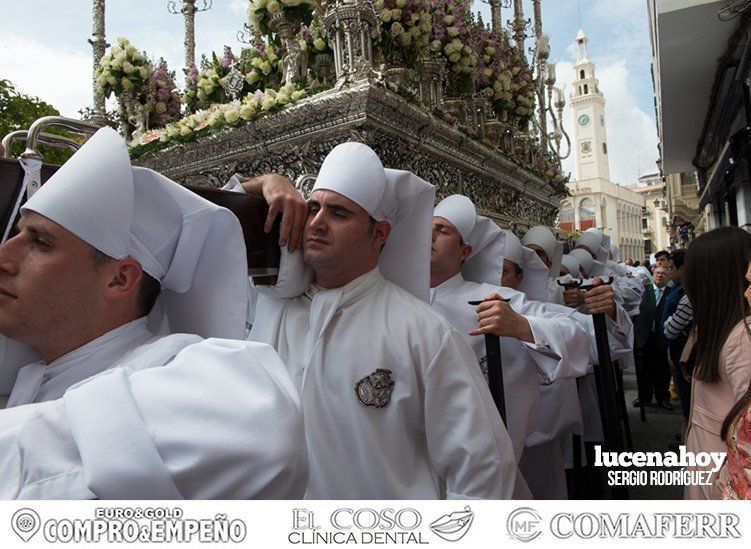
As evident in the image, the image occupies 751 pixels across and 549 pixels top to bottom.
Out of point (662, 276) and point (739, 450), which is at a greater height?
point (662, 276)

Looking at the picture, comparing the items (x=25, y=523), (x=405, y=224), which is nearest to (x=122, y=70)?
(x=405, y=224)

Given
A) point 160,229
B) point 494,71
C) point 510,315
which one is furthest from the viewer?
point 494,71

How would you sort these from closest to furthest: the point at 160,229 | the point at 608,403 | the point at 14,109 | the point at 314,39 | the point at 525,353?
1. the point at 160,229
2. the point at 608,403
3. the point at 525,353
4. the point at 314,39
5. the point at 14,109

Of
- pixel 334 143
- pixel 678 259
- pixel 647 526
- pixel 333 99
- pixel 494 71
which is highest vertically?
pixel 494 71

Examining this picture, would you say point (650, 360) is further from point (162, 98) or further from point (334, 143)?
point (162, 98)

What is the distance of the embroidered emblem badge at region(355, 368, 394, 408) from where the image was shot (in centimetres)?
187

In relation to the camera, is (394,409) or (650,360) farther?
(650,360)

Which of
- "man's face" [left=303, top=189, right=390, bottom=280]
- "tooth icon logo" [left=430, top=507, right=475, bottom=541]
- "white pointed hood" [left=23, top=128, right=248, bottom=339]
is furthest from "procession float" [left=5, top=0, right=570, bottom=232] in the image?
"tooth icon logo" [left=430, top=507, right=475, bottom=541]

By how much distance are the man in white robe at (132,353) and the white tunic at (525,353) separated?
1806 millimetres

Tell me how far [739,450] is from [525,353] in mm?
1492

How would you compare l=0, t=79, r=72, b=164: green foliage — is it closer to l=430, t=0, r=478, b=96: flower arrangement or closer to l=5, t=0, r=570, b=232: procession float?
l=5, t=0, r=570, b=232: procession float

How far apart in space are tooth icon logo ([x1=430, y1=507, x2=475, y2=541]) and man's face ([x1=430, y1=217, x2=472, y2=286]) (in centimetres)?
188

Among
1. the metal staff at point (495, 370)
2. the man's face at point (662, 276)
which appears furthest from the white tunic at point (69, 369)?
→ the man's face at point (662, 276)

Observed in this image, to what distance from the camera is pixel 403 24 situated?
4.80m
